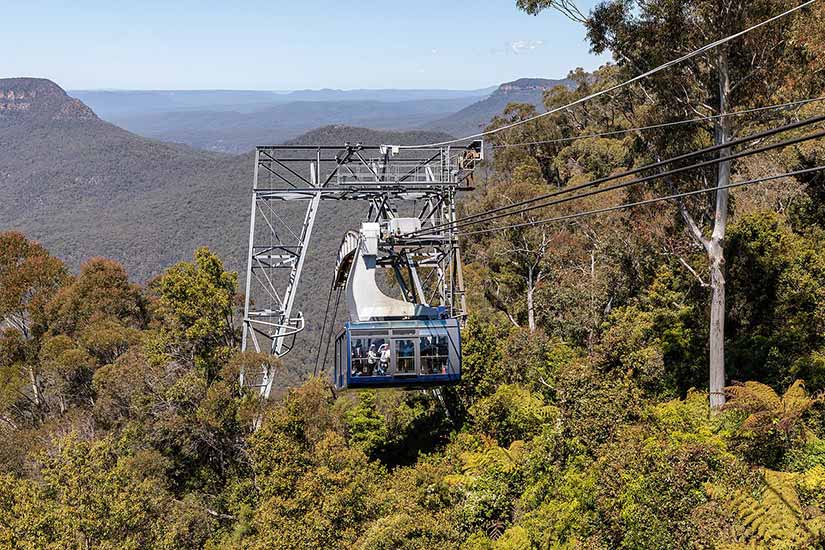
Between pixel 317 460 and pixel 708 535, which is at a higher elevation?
pixel 708 535

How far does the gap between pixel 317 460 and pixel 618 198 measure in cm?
1723

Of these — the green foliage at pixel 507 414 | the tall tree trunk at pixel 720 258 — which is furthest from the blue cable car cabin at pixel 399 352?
the tall tree trunk at pixel 720 258

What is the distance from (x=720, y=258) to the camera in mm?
15156

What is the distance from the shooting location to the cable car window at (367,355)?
14.7 metres

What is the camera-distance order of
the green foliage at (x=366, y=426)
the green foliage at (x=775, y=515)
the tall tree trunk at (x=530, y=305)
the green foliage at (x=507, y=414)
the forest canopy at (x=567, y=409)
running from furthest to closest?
the tall tree trunk at (x=530, y=305)
the green foliage at (x=366, y=426)
the green foliage at (x=507, y=414)
the forest canopy at (x=567, y=409)
the green foliage at (x=775, y=515)

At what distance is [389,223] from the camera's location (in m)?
17.8

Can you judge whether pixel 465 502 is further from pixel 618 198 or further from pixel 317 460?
pixel 618 198

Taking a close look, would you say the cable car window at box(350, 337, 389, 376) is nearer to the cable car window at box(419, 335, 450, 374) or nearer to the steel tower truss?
the cable car window at box(419, 335, 450, 374)

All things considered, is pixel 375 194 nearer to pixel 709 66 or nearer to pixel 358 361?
pixel 358 361

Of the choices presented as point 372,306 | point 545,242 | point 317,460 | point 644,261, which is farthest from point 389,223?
point 545,242

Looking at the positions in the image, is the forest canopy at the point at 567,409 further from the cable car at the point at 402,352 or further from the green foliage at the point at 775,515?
the cable car at the point at 402,352

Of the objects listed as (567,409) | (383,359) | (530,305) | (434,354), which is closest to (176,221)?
(530,305)

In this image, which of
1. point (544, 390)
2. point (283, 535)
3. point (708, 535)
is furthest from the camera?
point (544, 390)

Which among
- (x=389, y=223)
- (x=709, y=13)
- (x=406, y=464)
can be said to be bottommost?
(x=406, y=464)
